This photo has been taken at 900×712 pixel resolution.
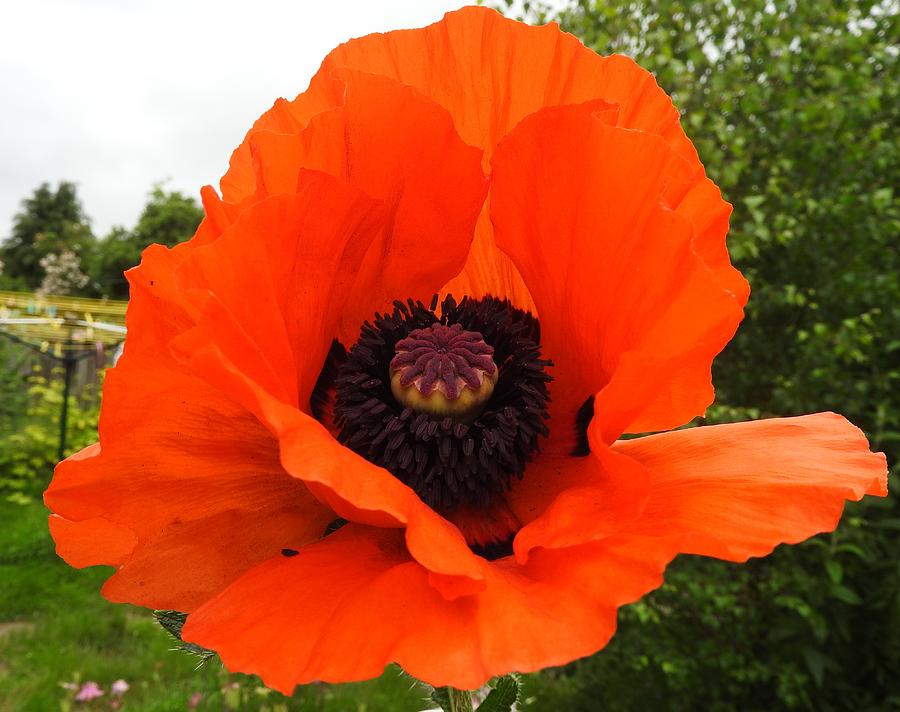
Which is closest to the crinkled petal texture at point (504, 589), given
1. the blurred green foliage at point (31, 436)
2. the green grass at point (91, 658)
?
the green grass at point (91, 658)

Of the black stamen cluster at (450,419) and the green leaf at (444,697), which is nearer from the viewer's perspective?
the green leaf at (444,697)

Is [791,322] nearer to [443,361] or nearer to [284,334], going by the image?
[443,361]

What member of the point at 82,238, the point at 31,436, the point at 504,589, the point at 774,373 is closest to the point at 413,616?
the point at 504,589

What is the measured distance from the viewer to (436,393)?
2.16 feet

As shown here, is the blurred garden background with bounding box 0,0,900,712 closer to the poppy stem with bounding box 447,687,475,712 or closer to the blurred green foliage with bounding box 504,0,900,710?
the blurred green foliage with bounding box 504,0,900,710

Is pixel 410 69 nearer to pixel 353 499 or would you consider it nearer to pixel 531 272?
pixel 531 272

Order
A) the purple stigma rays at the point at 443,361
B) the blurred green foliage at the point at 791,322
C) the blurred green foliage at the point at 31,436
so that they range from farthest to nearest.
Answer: the blurred green foliage at the point at 31,436, the blurred green foliage at the point at 791,322, the purple stigma rays at the point at 443,361

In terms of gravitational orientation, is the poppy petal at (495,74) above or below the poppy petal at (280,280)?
above

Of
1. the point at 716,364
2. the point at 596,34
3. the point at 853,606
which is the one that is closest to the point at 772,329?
the point at 716,364

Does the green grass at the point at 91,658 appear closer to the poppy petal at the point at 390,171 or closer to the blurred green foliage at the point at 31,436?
the blurred green foliage at the point at 31,436

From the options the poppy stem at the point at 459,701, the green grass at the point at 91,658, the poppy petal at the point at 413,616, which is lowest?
the green grass at the point at 91,658

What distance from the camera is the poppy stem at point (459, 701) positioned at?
0.54 m

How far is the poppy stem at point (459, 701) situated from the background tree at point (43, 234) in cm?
4098

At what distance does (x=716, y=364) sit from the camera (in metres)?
3.24
